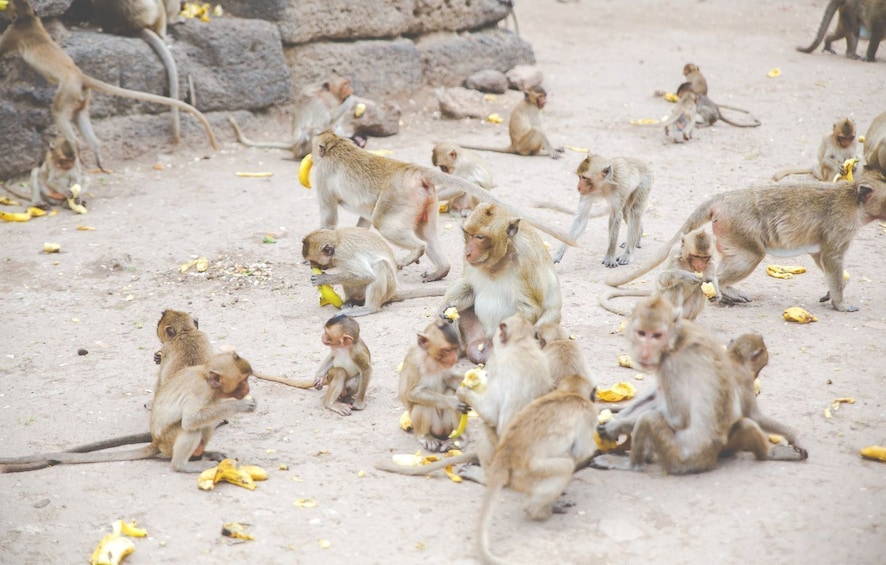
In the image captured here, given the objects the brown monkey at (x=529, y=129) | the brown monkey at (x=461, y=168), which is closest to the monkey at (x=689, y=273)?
the brown monkey at (x=461, y=168)

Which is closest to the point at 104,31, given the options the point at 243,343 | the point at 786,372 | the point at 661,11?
the point at 243,343

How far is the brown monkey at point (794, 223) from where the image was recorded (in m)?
7.89

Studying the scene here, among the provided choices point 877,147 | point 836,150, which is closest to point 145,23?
point 836,150

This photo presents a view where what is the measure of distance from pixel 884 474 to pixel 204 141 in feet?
32.9

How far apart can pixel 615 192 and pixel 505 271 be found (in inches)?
117

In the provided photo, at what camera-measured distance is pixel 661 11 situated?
2106 centimetres

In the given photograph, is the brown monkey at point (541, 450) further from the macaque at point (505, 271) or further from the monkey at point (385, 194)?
the monkey at point (385, 194)

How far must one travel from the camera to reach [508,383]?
5238mm

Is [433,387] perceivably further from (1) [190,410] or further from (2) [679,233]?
(2) [679,233]

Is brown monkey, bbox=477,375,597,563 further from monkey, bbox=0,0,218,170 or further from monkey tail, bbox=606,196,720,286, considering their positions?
monkey, bbox=0,0,218,170

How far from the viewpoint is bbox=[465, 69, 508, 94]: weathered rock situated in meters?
15.3

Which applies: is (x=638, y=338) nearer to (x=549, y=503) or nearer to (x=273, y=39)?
(x=549, y=503)

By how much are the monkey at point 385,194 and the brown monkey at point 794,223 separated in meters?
1.97

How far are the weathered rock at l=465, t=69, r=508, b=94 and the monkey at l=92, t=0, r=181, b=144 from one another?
4.81 metres
